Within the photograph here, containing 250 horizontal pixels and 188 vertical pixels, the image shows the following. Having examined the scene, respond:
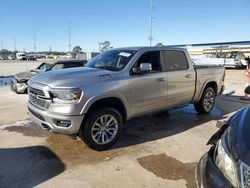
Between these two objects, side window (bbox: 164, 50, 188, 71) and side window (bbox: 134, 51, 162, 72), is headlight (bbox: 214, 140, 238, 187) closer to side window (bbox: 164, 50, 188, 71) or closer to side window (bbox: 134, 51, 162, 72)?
side window (bbox: 134, 51, 162, 72)

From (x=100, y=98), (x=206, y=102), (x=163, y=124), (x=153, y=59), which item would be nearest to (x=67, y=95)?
(x=100, y=98)

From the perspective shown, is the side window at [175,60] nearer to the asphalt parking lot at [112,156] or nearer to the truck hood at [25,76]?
the asphalt parking lot at [112,156]

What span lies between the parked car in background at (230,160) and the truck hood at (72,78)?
254cm

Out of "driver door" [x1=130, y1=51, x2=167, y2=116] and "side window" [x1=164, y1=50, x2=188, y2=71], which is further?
"side window" [x1=164, y1=50, x2=188, y2=71]

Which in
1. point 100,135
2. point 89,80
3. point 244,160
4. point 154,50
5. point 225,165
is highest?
point 154,50

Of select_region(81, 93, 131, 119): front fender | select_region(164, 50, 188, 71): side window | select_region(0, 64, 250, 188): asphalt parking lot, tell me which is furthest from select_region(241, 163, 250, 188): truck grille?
select_region(164, 50, 188, 71): side window

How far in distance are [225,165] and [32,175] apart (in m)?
2.86

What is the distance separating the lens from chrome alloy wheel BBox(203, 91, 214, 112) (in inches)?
284

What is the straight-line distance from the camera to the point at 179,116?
7.23 m

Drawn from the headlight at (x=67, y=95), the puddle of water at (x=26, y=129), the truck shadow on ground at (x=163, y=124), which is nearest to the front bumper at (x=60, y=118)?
the headlight at (x=67, y=95)

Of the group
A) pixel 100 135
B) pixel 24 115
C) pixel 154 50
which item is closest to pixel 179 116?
pixel 154 50

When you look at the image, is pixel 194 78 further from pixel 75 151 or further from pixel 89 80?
pixel 75 151

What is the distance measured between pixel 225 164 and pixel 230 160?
0.08 meters

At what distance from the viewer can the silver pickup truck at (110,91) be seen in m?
4.33
